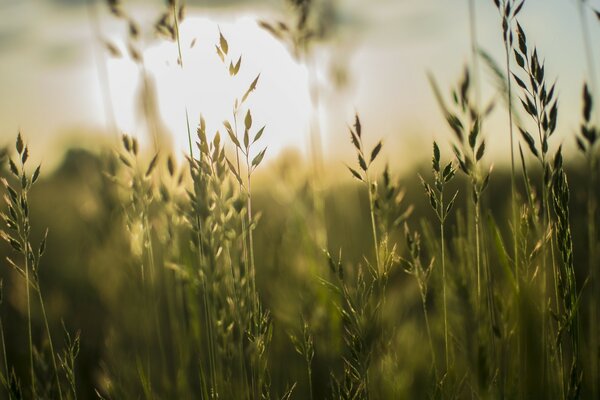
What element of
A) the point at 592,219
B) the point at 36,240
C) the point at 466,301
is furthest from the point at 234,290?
the point at 36,240

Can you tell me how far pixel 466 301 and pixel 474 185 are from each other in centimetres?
36

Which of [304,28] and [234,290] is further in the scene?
[304,28]

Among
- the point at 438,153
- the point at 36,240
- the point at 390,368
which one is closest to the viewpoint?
the point at 438,153

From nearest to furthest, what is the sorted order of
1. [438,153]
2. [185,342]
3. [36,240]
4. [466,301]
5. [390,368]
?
1. [466,301]
2. [438,153]
3. [390,368]
4. [185,342]
5. [36,240]

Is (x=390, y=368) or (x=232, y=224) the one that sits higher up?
(x=232, y=224)

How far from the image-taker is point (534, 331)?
61.0 inches

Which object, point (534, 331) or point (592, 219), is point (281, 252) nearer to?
point (534, 331)

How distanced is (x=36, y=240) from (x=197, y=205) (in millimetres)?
4656

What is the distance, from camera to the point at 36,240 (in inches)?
215

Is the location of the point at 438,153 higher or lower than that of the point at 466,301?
higher

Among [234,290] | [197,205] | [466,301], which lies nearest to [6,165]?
[197,205]

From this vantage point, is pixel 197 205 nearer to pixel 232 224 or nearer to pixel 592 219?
pixel 232 224

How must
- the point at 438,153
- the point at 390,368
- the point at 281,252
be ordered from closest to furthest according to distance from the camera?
the point at 438,153, the point at 390,368, the point at 281,252

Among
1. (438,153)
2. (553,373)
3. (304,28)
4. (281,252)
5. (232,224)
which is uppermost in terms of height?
(304,28)
